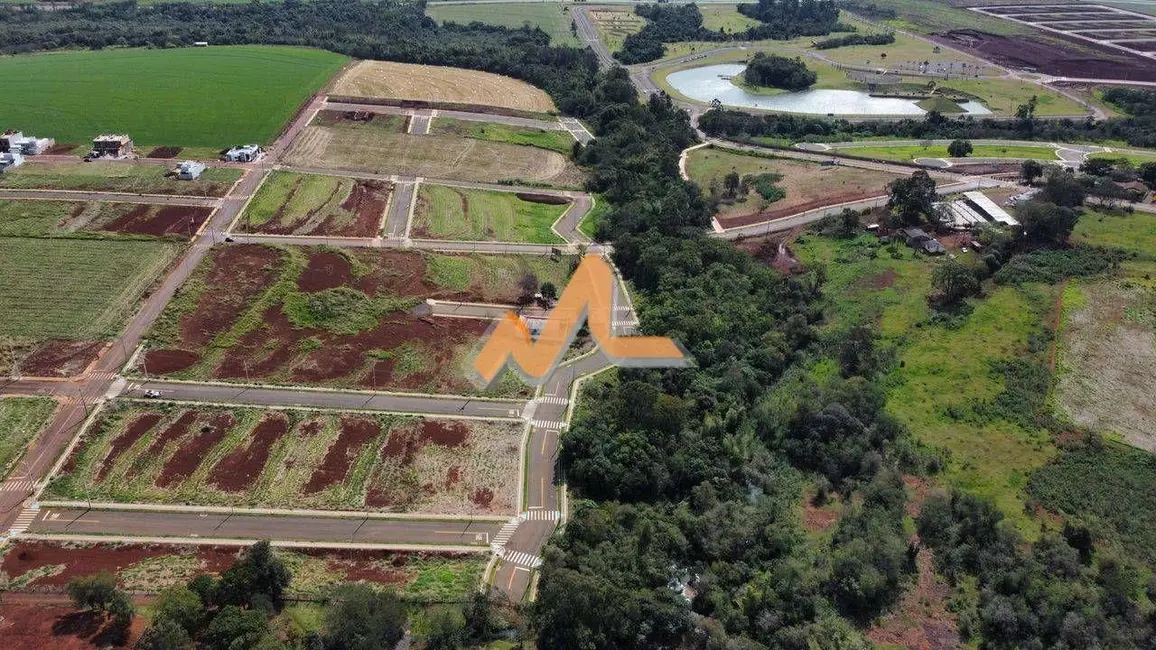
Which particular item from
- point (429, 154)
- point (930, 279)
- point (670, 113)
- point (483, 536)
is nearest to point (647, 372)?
point (483, 536)

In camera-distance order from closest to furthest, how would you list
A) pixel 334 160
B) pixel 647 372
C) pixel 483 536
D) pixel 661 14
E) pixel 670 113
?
pixel 483 536 → pixel 647 372 → pixel 334 160 → pixel 670 113 → pixel 661 14

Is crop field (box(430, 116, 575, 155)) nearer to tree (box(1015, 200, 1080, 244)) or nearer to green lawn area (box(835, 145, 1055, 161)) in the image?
green lawn area (box(835, 145, 1055, 161))

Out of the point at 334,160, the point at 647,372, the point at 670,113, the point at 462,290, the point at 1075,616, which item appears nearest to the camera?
the point at 1075,616

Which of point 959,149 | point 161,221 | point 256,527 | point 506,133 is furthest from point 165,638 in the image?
point 959,149

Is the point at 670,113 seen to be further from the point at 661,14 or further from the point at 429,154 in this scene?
the point at 661,14

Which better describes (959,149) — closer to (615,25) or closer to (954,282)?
(954,282)

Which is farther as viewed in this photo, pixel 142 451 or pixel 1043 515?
pixel 142 451

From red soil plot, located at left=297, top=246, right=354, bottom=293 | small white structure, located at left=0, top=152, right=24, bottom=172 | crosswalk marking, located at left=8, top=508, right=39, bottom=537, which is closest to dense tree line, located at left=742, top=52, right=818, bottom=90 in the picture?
red soil plot, located at left=297, top=246, right=354, bottom=293
